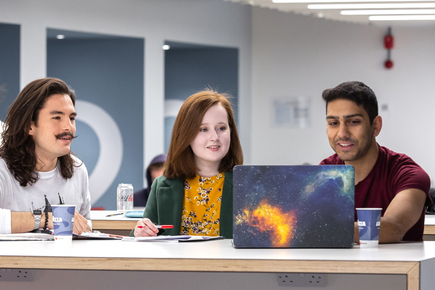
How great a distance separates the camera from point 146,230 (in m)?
1.80

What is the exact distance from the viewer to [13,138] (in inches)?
88.9

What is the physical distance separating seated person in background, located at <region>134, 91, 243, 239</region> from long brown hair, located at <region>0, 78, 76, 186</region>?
0.52 m

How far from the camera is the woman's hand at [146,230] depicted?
179 cm

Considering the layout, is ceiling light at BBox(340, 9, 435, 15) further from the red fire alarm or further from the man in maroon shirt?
the man in maroon shirt

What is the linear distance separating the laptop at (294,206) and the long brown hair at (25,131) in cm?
114

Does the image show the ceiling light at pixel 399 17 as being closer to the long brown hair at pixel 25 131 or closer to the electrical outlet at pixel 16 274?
the long brown hair at pixel 25 131

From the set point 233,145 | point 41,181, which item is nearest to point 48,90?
point 41,181

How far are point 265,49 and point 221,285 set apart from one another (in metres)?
6.39

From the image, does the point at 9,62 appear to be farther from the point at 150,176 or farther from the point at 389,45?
the point at 389,45

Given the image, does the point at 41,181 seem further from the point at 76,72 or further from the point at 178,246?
the point at 76,72

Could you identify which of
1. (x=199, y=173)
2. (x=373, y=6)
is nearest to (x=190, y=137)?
(x=199, y=173)

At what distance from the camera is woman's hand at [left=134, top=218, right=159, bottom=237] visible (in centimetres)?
179

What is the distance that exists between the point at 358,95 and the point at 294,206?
2.58ft

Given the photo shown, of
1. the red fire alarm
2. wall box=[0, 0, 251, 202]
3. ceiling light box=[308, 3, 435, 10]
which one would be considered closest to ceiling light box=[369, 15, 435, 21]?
ceiling light box=[308, 3, 435, 10]
